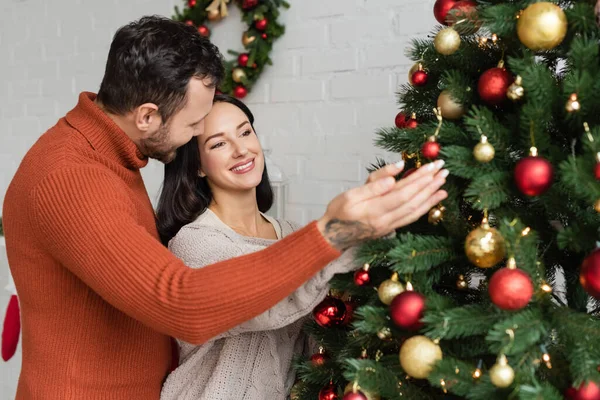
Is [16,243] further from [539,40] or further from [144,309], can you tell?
[539,40]

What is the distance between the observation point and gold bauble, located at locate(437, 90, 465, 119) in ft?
2.80

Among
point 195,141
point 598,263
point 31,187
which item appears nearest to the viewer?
point 598,263

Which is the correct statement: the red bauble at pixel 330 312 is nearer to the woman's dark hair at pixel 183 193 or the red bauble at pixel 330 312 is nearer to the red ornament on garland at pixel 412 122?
the red ornament on garland at pixel 412 122

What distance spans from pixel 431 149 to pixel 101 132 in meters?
0.68

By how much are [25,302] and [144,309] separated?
432 mm

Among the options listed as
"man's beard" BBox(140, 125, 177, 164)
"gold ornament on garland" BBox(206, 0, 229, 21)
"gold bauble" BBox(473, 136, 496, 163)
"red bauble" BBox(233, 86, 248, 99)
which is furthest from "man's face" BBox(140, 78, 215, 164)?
"gold ornament on garland" BBox(206, 0, 229, 21)

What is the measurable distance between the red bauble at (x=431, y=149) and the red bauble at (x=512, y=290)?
195mm

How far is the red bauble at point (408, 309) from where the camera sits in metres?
0.76

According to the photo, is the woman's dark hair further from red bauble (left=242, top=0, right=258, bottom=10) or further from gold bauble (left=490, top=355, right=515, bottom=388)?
gold bauble (left=490, top=355, right=515, bottom=388)

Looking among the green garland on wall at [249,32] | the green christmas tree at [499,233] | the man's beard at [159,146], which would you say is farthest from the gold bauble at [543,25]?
the green garland on wall at [249,32]

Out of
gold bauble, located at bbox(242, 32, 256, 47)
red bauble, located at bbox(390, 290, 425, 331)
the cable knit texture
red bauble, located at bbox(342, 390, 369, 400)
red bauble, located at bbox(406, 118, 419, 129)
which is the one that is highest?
red bauble, located at bbox(406, 118, 419, 129)

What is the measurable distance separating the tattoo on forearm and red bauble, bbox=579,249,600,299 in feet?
0.89

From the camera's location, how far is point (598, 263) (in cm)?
66

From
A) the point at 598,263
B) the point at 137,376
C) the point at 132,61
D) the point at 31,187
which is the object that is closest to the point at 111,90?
the point at 132,61
